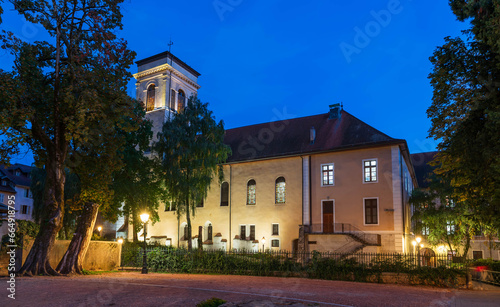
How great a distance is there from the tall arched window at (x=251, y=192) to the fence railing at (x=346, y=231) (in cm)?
638

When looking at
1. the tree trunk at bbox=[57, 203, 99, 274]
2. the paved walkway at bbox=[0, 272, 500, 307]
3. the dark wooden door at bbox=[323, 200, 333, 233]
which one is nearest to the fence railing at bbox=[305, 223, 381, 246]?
the dark wooden door at bbox=[323, 200, 333, 233]

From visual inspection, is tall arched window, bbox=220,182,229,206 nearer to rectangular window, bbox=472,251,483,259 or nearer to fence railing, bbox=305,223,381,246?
fence railing, bbox=305,223,381,246

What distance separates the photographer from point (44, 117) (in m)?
16.4

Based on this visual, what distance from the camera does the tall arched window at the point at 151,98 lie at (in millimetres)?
44963

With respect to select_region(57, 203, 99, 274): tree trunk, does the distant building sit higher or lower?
higher

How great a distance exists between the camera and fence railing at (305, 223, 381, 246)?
91.5ft

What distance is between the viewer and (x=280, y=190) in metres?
34.3

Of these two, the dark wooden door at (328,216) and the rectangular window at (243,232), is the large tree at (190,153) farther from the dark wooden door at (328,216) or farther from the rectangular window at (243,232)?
the dark wooden door at (328,216)

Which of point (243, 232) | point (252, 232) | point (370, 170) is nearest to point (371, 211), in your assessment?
point (370, 170)

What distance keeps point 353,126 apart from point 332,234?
9591 mm

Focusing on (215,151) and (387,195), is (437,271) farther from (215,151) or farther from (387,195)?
(215,151)

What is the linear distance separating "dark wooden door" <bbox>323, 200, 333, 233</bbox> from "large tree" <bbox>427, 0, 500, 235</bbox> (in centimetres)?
1456

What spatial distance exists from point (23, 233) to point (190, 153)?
1478 centimetres

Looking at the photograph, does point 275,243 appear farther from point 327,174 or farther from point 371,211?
point 371,211
